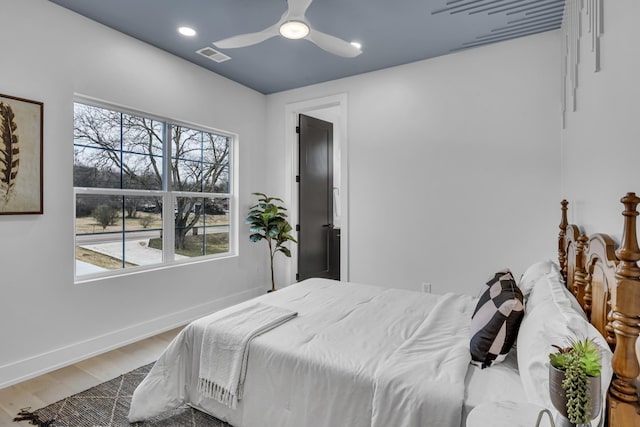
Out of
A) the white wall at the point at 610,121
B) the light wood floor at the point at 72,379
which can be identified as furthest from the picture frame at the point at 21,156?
the white wall at the point at 610,121

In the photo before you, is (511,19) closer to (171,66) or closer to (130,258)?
(171,66)

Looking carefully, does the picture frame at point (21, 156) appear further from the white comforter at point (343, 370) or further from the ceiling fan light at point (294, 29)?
the ceiling fan light at point (294, 29)

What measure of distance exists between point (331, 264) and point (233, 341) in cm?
351

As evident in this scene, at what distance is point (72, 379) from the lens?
2.46m

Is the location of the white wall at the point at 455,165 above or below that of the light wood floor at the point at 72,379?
above

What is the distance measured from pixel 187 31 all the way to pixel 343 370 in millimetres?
3095

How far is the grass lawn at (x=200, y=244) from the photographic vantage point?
3523mm

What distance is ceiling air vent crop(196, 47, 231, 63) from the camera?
3.38m

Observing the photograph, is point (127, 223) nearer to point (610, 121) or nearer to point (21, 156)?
point (21, 156)

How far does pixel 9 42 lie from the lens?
93.5 inches

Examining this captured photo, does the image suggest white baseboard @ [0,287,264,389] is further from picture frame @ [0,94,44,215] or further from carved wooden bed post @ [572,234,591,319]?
carved wooden bed post @ [572,234,591,319]

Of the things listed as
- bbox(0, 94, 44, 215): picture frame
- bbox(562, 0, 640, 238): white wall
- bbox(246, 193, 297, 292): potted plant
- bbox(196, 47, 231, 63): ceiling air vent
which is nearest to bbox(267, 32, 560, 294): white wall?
bbox(246, 193, 297, 292): potted plant

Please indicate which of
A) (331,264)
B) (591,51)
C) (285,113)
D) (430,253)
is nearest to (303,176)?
(285,113)

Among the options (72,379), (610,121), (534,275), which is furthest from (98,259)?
(610,121)
